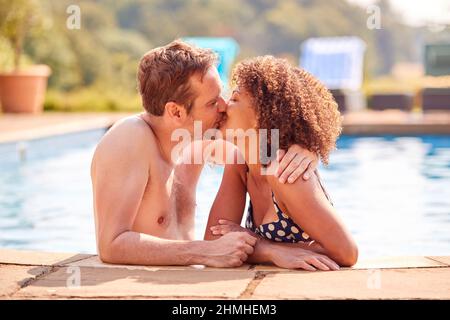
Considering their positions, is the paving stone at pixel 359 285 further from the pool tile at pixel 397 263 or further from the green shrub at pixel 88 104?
the green shrub at pixel 88 104

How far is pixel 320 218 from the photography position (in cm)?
281

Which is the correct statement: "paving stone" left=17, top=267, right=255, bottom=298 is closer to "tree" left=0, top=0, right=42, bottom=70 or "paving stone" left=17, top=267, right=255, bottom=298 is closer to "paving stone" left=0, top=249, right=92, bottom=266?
"paving stone" left=0, top=249, right=92, bottom=266

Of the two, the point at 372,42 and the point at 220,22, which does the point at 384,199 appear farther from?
the point at 372,42

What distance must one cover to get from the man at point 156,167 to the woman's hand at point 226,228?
14 centimetres

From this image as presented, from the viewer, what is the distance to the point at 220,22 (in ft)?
117

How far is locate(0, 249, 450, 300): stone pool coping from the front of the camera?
2.35 meters

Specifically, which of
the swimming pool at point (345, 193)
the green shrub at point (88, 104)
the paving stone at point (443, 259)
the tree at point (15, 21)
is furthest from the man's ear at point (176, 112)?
the green shrub at point (88, 104)

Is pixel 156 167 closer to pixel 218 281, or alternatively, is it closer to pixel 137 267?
pixel 137 267

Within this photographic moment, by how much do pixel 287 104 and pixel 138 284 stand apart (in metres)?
0.81

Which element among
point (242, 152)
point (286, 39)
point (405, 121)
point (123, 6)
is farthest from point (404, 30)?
Result: point (242, 152)

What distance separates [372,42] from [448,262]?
40.7 m

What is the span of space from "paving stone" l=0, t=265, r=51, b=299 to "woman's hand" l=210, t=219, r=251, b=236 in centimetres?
61

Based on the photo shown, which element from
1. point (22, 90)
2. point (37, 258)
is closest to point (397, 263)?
point (37, 258)
